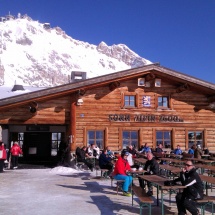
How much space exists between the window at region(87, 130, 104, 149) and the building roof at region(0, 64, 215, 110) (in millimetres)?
2295

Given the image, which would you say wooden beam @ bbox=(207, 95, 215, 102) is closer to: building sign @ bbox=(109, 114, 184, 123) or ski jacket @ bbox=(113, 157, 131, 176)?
building sign @ bbox=(109, 114, 184, 123)

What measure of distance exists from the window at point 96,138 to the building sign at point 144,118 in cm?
93

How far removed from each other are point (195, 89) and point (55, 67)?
185 m

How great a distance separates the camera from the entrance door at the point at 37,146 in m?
23.9

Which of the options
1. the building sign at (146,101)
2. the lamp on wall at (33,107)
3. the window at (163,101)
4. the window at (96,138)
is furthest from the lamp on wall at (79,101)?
the window at (163,101)

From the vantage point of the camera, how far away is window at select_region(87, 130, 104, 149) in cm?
1762

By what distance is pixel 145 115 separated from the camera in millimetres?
18125

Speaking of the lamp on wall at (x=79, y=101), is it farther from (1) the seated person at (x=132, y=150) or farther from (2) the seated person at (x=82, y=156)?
(1) the seated person at (x=132, y=150)

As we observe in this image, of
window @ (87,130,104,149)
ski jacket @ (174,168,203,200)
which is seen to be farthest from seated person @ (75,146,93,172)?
ski jacket @ (174,168,203,200)

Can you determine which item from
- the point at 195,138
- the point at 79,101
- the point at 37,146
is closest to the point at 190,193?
the point at 79,101

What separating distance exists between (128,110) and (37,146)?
28.8 ft

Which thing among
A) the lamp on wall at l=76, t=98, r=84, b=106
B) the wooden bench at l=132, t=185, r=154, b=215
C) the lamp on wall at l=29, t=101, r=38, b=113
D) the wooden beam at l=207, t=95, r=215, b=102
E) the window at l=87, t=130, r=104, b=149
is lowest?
the wooden bench at l=132, t=185, r=154, b=215

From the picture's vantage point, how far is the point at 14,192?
406 inches

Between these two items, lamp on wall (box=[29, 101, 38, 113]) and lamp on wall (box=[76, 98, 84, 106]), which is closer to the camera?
lamp on wall (box=[29, 101, 38, 113])
